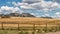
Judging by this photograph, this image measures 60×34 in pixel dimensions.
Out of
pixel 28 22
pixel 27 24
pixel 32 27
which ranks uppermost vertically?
pixel 28 22

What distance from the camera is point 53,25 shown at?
37062 mm

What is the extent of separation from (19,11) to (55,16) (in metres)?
2.38

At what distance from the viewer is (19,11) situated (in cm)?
3681

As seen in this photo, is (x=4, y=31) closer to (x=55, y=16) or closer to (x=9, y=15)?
(x=9, y=15)

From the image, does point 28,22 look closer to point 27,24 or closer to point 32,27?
point 27,24

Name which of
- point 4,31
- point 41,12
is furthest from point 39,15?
point 4,31

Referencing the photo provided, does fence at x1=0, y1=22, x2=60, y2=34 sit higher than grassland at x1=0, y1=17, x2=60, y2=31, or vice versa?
grassland at x1=0, y1=17, x2=60, y2=31

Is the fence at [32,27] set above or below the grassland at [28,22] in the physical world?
below

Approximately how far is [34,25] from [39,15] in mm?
813

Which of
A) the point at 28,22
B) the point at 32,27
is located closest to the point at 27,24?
the point at 28,22

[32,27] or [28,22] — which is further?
[32,27]

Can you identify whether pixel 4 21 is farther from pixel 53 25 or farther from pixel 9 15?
pixel 53 25

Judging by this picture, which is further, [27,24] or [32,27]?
Result: [32,27]

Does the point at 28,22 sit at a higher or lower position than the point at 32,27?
higher
